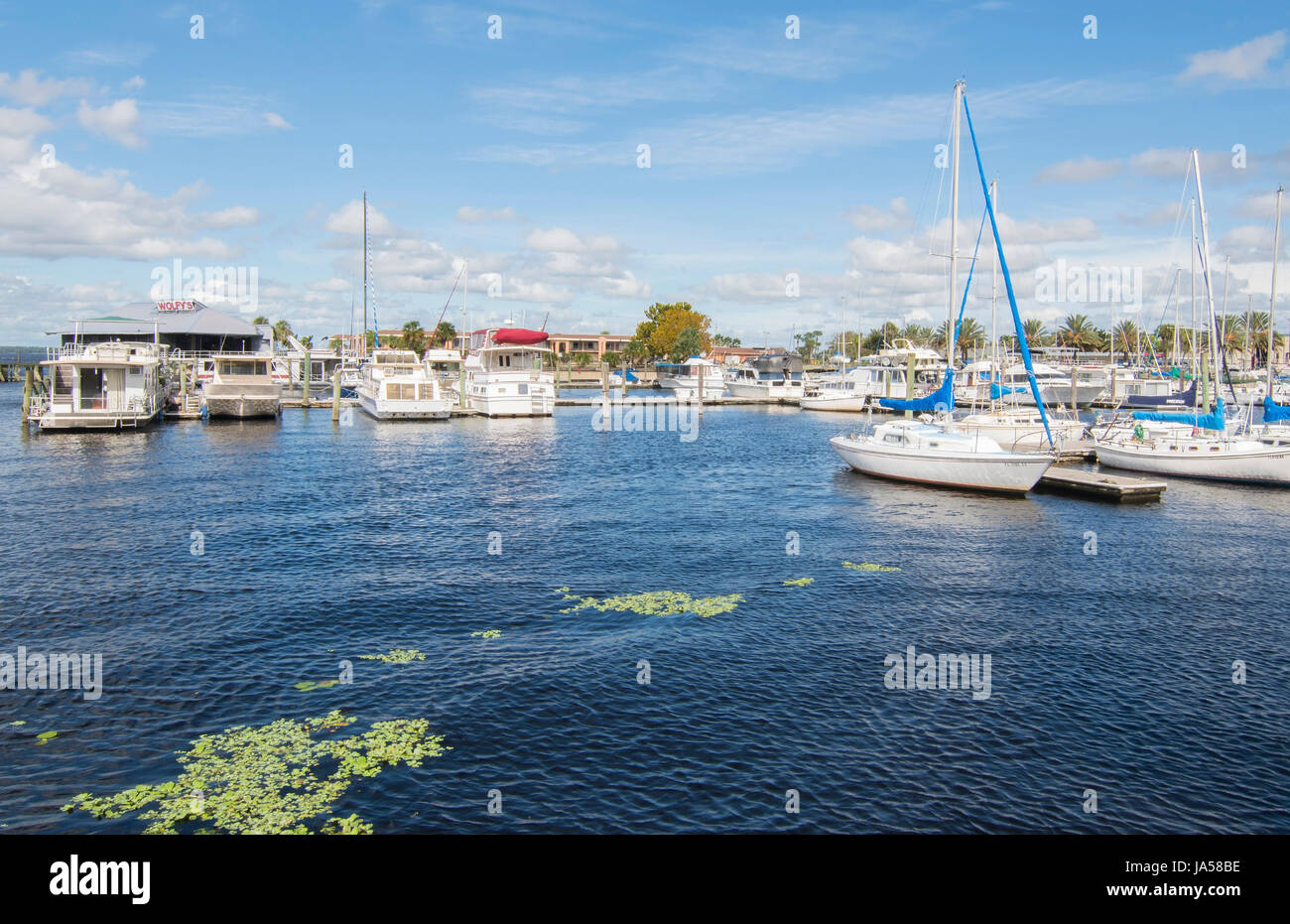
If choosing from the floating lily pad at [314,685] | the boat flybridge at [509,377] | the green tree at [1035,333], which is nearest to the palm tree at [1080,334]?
the green tree at [1035,333]

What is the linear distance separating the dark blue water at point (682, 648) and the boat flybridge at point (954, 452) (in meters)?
2.14

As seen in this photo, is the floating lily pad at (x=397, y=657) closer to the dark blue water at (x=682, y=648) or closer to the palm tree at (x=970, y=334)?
the dark blue water at (x=682, y=648)

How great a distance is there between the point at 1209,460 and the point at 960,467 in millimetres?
16355

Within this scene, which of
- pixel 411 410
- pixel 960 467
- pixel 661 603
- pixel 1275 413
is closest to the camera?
pixel 661 603

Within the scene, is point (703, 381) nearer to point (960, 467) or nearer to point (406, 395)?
point (406, 395)

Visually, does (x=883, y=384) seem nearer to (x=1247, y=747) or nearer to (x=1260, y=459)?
(x=1260, y=459)

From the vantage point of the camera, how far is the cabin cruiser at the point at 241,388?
77.2m

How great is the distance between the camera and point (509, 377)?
300 ft

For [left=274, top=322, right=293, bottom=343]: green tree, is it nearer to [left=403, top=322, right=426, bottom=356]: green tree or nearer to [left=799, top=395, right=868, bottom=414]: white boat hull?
[left=403, top=322, right=426, bottom=356]: green tree

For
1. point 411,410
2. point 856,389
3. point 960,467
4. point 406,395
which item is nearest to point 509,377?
point 406,395

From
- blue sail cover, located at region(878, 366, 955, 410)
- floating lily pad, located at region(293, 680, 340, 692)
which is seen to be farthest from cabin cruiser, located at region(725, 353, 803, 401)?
floating lily pad, located at region(293, 680, 340, 692)

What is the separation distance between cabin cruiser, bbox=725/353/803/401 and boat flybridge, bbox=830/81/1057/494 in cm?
7983

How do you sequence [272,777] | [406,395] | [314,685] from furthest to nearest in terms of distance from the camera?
[406,395] < [314,685] < [272,777]

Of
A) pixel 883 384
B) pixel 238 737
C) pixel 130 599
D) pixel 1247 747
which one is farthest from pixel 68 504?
pixel 883 384
